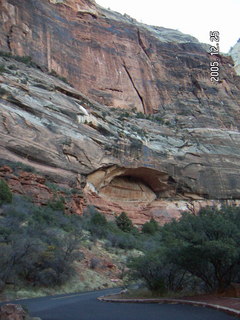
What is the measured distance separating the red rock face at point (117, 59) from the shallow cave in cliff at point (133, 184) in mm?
13275

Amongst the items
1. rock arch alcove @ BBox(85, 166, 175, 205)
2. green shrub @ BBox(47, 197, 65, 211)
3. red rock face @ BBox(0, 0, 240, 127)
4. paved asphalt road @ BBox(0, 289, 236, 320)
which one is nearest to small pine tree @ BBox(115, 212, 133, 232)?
rock arch alcove @ BBox(85, 166, 175, 205)

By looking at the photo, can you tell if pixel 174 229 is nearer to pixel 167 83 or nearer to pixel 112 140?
pixel 112 140

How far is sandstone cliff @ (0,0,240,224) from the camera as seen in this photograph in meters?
32.7

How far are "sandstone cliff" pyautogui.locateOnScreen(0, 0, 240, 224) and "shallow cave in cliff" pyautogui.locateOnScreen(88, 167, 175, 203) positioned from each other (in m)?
0.14

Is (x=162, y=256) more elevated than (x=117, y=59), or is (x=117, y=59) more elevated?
(x=117, y=59)

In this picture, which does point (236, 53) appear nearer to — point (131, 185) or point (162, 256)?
point (131, 185)

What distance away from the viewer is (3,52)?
1646 inches

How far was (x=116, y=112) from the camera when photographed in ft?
162

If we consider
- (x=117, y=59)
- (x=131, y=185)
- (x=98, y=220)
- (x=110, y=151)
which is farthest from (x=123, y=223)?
(x=117, y=59)

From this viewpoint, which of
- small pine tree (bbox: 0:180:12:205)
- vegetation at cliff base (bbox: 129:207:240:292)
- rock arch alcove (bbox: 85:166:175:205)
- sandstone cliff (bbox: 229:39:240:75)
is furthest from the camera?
sandstone cliff (bbox: 229:39:240:75)

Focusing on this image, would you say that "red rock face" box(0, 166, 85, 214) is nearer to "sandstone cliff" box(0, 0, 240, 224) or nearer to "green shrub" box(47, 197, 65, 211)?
"green shrub" box(47, 197, 65, 211)

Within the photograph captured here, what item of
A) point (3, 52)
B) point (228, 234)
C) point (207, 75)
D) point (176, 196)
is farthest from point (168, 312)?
point (207, 75)

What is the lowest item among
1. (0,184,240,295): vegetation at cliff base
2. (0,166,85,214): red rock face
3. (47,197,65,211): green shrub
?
(0,184,240,295): vegetation at cliff base

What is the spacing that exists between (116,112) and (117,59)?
521 inches
